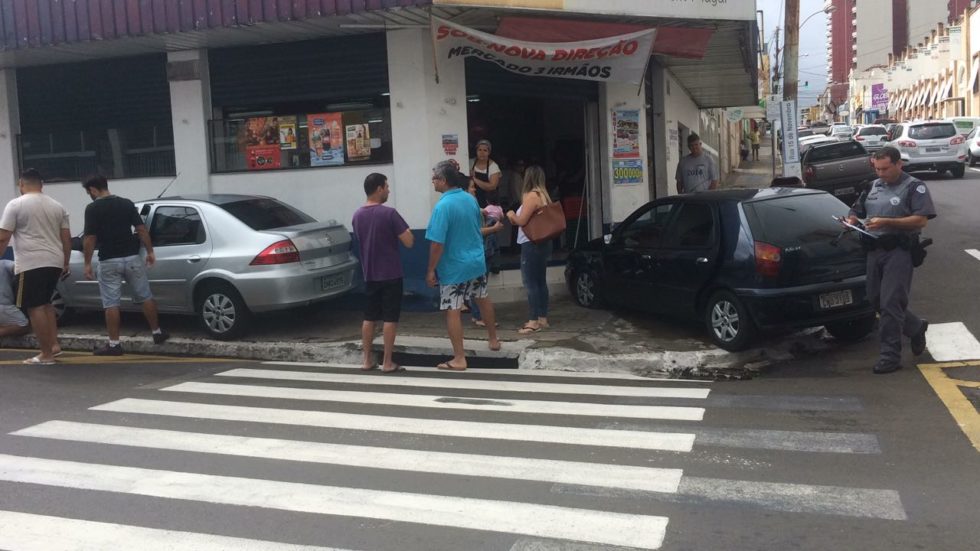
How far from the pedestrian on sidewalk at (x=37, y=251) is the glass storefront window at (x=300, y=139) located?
3277 millimetres

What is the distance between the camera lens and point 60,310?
10734 mm

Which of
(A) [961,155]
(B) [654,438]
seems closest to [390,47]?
(B) [654,438]

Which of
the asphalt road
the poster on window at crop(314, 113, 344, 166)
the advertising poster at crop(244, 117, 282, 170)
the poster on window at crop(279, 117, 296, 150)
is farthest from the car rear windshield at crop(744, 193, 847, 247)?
the advertising poster at crop(244, 117, 282, 170)

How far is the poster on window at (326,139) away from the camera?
37.3 ft

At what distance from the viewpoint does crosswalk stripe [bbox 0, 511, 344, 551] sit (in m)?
4.15

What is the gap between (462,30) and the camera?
396 inches

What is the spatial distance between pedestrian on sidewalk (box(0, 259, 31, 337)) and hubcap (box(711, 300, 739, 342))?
25.5 ft

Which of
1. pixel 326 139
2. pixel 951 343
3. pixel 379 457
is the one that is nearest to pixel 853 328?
pixel 951 343

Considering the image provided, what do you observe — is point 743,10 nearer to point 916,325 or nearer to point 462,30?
point 462,30

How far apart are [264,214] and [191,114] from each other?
3.04 metres

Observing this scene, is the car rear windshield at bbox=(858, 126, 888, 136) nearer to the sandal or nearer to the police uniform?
the sandal

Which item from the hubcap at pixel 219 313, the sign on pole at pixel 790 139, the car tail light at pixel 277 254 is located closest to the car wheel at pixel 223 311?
the hubcap at pixel 219 313

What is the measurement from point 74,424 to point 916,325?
6.97m

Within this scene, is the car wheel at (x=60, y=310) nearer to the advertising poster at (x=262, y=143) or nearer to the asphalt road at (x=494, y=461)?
the asphalt road at (x=494, y=461)
